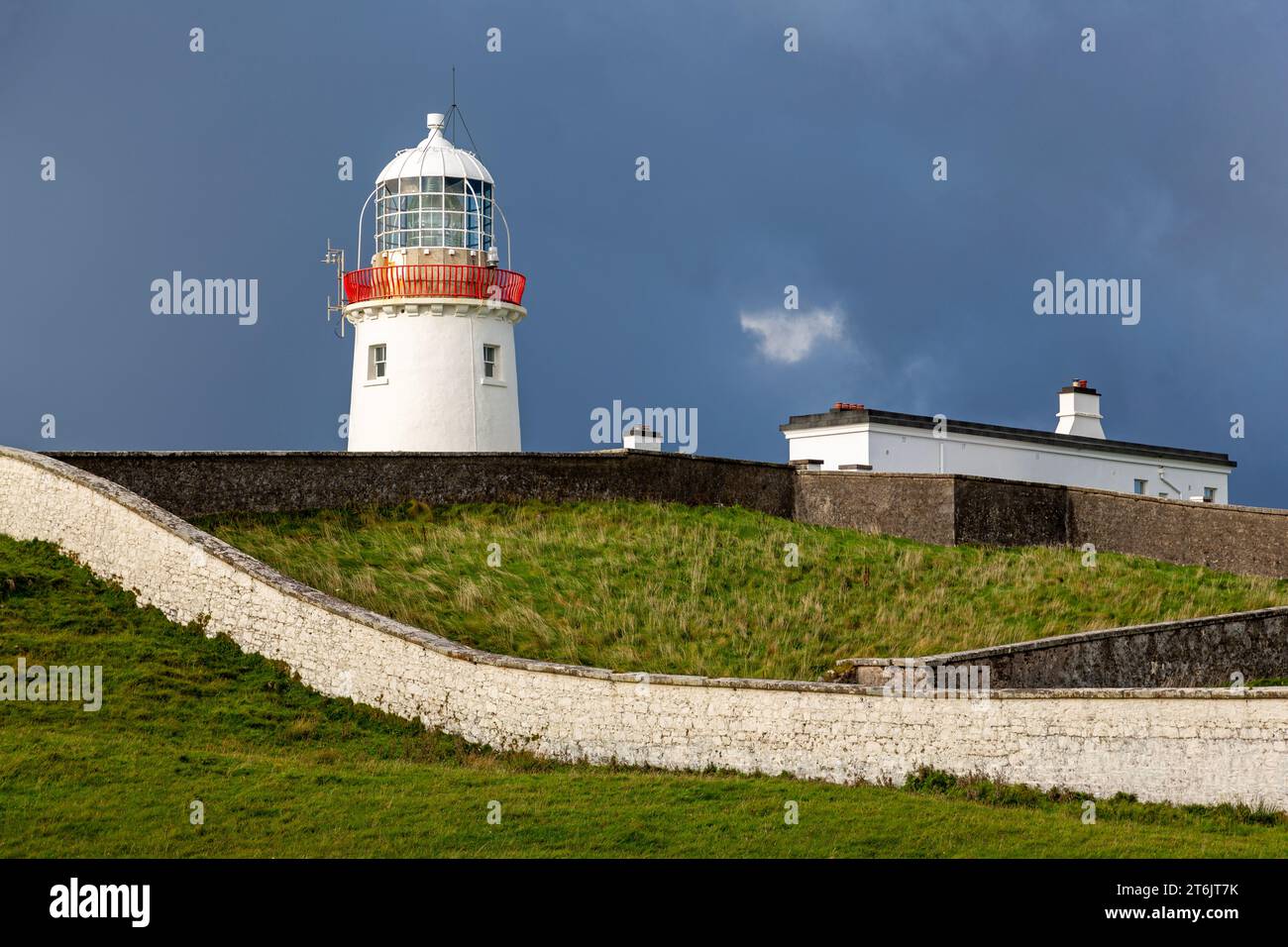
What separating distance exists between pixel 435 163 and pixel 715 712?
57.4 feet

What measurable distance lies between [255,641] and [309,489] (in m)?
7.80

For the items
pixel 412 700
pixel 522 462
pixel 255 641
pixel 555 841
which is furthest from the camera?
pixel 522 462

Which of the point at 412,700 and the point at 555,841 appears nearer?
the point at 555,841

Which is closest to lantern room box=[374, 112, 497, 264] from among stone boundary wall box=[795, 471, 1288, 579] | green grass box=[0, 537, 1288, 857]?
stone boundary wall box=[795, 471, 1288, 579]

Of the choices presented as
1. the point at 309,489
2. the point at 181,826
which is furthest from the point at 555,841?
the point at 309,489

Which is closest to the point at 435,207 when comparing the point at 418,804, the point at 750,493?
the point at 750,493

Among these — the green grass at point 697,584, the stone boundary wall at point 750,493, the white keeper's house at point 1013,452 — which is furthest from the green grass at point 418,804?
the white keeper's house at point 1013,452

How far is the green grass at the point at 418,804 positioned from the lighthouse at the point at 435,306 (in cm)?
1294

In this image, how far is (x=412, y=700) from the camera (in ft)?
67.8

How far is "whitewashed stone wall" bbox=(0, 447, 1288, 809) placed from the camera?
16.3 meters

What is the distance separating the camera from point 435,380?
32969mm

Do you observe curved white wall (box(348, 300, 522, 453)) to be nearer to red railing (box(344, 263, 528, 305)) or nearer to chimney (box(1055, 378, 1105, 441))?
red railing (box(344, 263, 528, 305))
